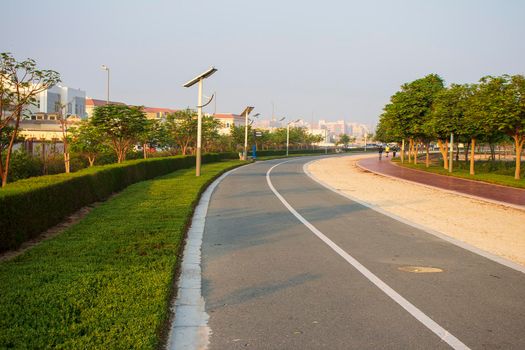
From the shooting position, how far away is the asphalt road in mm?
5020

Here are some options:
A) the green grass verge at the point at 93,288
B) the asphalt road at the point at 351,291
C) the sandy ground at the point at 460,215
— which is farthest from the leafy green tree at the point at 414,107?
the green grass verge at the point at 93,288

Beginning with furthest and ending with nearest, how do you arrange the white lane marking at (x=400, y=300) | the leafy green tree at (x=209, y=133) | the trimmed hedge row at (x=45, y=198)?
the leafy green tree at (x=209, y=133), the trimmed hedge row at (x=45, y=198), the white lane marking at (x=400, y=300)

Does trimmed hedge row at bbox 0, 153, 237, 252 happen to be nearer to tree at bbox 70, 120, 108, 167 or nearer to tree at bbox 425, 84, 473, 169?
tree at bbox 70, 120, 108, 167

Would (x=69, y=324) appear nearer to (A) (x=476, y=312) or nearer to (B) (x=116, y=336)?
(B) (x=116, y=336)

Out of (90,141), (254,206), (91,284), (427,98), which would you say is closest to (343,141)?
(427,98)

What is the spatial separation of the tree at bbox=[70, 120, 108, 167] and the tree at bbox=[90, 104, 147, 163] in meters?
0.38

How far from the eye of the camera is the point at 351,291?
6609 millimetres

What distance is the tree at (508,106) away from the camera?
2777 cm

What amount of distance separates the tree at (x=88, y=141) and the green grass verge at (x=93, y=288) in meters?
16.9

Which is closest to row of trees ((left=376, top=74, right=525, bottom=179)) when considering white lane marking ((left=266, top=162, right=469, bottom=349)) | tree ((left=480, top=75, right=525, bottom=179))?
tree ((left=480, top=75, right=525, bottom=179))

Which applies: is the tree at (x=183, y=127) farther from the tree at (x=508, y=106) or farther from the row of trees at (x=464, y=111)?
the tree at (x=508, y=106)

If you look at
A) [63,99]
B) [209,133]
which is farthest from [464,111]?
[63,99]

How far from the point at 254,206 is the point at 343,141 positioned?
144 meters

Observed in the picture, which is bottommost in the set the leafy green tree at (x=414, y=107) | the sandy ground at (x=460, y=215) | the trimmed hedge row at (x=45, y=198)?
the sandy ground at (x=460, y=215)
